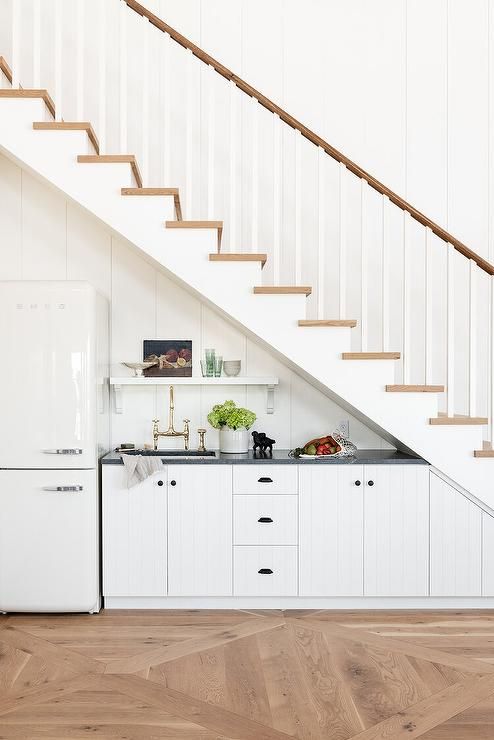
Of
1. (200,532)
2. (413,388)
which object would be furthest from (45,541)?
(413,388)

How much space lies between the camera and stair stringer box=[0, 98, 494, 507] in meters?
3.56

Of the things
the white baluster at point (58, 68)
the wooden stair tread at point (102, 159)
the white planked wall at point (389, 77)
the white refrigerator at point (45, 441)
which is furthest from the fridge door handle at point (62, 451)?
the white planked wall at point (389, 77)

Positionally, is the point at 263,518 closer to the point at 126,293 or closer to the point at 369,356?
the point at 369,356

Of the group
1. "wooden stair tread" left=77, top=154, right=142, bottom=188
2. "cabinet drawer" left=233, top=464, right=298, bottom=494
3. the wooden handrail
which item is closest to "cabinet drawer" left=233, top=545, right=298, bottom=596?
"cabinet drawer" left=233, top=464, right=298, bottom=494

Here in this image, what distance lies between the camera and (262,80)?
459 centimetres

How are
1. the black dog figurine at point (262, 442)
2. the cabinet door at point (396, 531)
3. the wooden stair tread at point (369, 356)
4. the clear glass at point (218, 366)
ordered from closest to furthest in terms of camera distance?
the wooden stair tread at point (369, 356) < the cabinet door at point (396, 531) < the black dog figurine at point (262, 442) < the clear glass at point (218, 366)

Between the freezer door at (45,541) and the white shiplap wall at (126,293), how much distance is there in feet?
2.52

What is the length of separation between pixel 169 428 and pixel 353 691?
6.52ft

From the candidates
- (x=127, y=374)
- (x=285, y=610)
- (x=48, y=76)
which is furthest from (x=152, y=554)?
(x=48, y=76)

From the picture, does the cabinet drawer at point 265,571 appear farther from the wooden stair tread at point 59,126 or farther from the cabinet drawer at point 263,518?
the wooden stair tread at point 59,126

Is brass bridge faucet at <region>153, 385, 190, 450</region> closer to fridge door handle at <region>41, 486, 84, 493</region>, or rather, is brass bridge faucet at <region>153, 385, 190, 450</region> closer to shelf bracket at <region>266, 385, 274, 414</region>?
shelf bracket at <region>266, 385, 274, 414</region>

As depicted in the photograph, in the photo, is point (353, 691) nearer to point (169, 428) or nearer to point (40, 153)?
point (169, 428)

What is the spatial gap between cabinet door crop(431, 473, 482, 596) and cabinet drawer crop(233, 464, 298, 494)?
764mm

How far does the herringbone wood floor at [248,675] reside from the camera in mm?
2567
